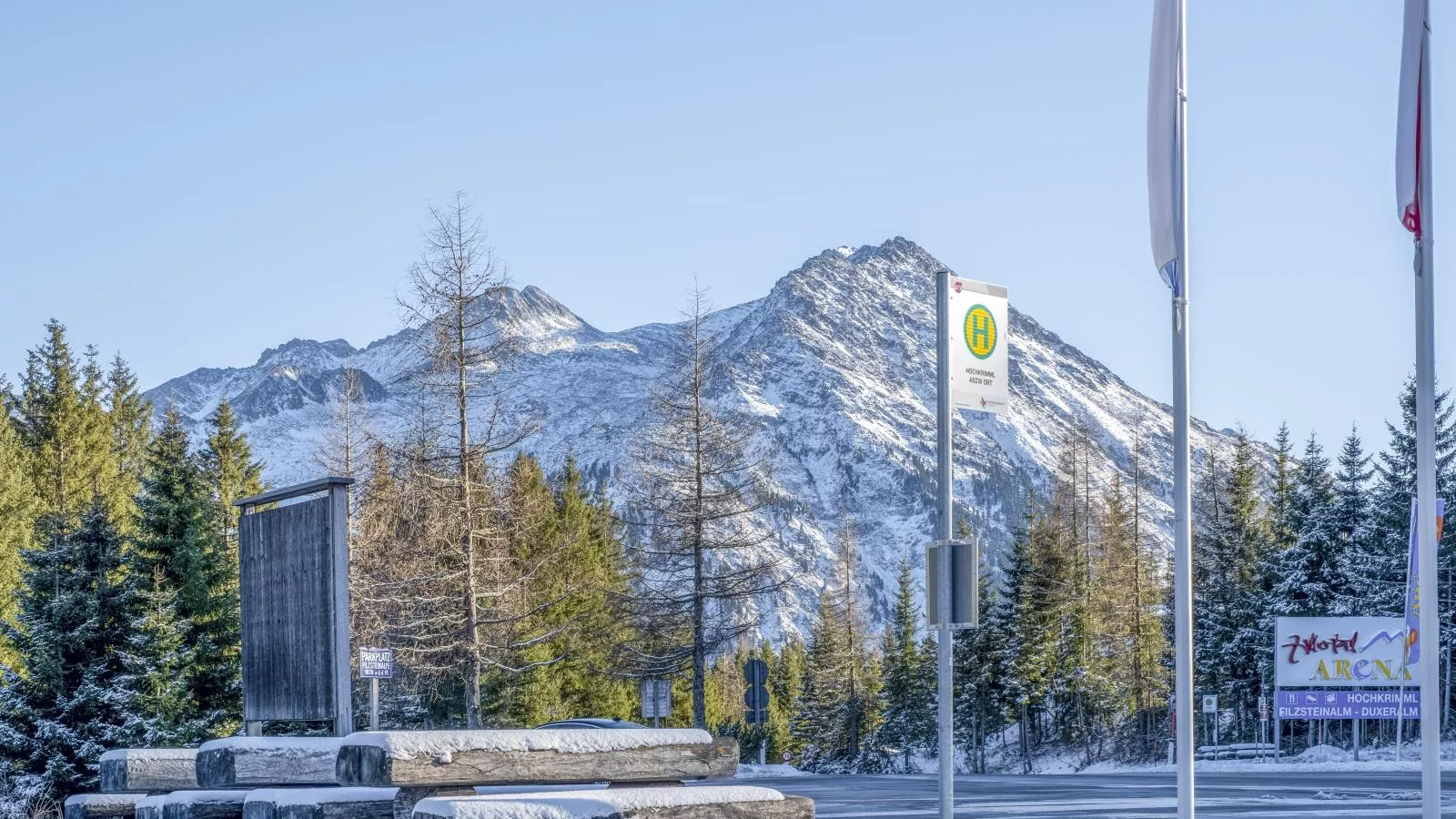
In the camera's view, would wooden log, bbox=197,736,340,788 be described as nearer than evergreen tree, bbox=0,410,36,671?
Yes

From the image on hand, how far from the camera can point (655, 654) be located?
1513 inches

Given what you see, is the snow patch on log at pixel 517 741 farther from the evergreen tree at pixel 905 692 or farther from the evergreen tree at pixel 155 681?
the evergreen tree at pixel 905 692

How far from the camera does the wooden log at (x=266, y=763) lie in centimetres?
648

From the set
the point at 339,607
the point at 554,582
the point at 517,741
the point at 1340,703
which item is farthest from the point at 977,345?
the point at 554,582

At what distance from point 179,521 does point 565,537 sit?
8.72m

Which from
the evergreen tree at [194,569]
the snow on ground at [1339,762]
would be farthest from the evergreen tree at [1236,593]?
the evergreen tree at [194,569]

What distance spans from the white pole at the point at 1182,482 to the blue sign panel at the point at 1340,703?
3213cm

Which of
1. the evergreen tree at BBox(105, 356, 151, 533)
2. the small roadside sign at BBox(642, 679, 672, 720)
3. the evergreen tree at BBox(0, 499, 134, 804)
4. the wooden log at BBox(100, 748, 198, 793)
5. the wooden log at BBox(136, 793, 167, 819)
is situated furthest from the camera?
the evergreen tree at BBox(105, 356, 151, 533)

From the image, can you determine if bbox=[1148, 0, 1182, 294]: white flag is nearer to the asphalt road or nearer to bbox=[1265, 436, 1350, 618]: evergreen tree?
A: the asphalt road

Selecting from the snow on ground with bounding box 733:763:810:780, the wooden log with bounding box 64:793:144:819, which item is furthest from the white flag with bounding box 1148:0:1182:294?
the snow on ground with bounding box 733:763:810:780

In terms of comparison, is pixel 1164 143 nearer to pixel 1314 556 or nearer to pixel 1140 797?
pixel 1140 797

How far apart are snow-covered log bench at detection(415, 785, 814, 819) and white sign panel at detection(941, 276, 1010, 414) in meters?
2.96

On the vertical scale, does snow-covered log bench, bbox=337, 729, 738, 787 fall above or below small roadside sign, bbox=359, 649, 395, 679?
above

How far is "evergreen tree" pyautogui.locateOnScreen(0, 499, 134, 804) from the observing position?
23469 mm
